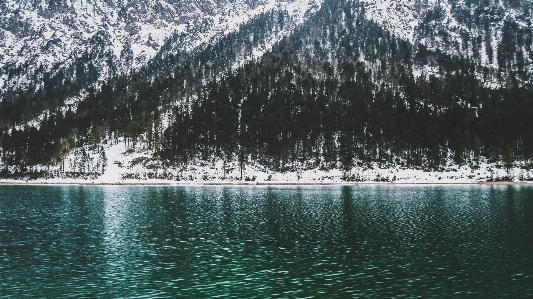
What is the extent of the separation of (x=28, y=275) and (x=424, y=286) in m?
32.1

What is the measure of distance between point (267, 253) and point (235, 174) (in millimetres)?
141675

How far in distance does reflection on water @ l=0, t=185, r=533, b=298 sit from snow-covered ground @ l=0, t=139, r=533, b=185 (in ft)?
316

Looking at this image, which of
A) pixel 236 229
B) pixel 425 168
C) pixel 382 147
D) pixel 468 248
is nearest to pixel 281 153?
pixel 382 147

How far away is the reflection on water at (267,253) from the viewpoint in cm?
3134

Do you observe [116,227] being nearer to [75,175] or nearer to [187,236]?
[187,236]

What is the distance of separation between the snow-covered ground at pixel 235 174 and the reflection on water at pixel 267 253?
96.4m

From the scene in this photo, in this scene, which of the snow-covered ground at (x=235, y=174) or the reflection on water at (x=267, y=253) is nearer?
the reflection on water at (x=267, y=253)

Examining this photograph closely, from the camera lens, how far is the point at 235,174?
7269 inches

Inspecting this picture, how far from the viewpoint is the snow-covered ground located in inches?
6821

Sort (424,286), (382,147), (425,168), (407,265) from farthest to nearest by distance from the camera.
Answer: (382,147)
(425,168)
(407,265)
(424,286)

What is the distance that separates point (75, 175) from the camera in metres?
187

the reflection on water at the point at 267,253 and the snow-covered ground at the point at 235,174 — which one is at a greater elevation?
the snow-covered ground at the point at 235,174

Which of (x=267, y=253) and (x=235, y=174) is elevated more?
(x=235, y=174)

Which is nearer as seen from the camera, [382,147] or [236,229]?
[236,229]
